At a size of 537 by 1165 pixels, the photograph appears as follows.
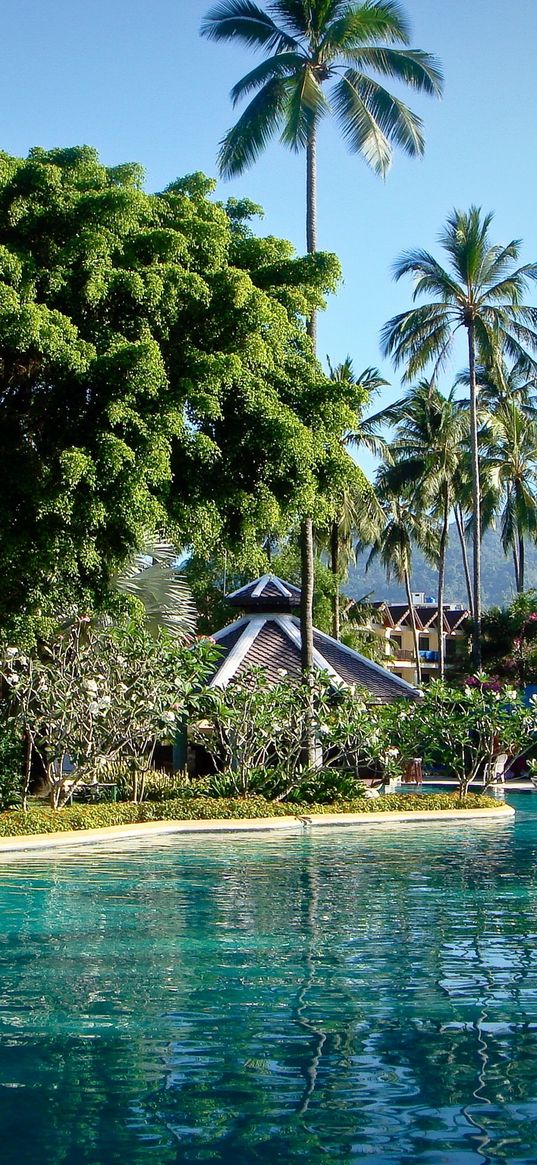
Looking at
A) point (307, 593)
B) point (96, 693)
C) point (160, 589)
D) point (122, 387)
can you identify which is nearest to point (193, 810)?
point (96, 693)

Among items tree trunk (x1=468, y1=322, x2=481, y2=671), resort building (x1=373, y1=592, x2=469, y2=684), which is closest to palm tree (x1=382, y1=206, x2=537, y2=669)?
tree trunk (x1=468, y1=322, x2=481, y2=671)

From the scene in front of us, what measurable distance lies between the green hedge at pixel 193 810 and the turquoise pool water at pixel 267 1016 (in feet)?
10.6

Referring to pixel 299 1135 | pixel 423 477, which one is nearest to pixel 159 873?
pixel 299 1135

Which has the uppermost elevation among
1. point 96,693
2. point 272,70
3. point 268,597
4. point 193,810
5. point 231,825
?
point 272,70

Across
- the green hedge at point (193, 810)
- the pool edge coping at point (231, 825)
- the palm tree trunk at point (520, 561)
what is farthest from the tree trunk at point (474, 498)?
the palm tree trunk at point (520, 561)

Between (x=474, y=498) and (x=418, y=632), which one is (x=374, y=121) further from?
(x=418, y=632)

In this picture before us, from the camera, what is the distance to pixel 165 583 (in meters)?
22.5

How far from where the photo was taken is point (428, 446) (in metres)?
46.0

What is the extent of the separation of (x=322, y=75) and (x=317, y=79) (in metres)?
0.16

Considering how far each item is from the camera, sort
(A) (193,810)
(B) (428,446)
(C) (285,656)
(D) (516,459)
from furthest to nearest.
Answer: (B) (428,446) < (D) (516,459) < (C) (285,656) < (A) (193,810)

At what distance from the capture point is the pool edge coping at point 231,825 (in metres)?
16.1

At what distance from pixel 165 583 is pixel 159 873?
9378 millimetres

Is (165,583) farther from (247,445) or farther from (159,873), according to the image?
(159,873)

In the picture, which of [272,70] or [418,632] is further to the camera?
[418,632]
